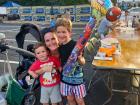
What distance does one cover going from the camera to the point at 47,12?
93.8 ft

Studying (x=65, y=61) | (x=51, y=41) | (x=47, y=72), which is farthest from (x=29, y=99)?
(x=51, y=41)

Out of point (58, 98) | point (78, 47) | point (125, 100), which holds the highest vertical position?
point (78, 47)

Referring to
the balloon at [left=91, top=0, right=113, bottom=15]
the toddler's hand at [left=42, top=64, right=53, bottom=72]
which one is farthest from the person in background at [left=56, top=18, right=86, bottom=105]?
the balloon at [left=91, top=0, right=113, bottom=15]

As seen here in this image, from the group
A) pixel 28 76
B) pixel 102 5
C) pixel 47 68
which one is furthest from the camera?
pixel 102 5

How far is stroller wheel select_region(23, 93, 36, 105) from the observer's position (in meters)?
4.60

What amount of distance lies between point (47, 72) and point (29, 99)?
0.73 metres

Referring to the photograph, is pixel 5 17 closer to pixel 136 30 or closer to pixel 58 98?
pixel 136 30

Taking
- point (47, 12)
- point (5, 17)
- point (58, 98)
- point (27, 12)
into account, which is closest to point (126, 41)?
point (58, 98)

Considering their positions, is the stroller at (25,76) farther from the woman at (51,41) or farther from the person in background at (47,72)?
the woman at (51,41)

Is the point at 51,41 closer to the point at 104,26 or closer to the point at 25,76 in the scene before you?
the point at 25,76

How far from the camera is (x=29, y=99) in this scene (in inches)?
183

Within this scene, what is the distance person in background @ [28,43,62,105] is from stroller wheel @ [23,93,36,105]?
363mm

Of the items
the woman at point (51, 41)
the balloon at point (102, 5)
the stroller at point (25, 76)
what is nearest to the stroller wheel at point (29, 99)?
the stroller at point (25, 76)

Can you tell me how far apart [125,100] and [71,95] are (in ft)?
4.76
